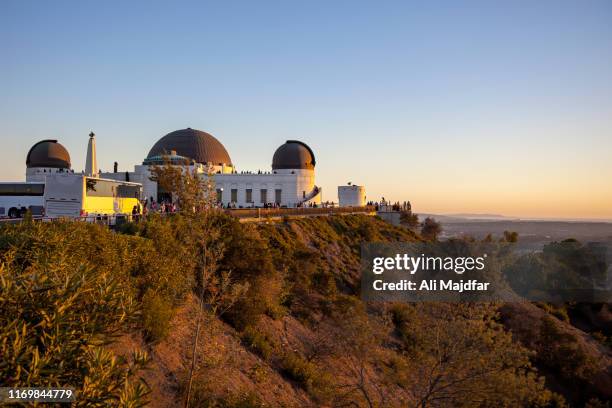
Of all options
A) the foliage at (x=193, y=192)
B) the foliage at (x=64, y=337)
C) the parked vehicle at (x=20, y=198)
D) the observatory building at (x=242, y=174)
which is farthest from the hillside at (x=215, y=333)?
the observatory building at (x=242, y=174)

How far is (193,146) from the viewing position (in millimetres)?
62938

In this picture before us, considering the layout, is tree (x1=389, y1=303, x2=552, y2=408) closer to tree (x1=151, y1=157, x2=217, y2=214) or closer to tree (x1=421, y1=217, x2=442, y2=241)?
tree (x1=151, y1=157, x2=217, y2=214)

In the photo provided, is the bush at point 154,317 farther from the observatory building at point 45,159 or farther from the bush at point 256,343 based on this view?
the observatory building at point 45,159

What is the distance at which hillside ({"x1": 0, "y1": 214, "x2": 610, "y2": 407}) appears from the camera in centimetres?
548

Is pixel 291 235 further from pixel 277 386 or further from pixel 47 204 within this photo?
pixel 277 386

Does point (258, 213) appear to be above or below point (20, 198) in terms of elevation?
below

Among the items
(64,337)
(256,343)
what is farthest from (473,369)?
(64,337)

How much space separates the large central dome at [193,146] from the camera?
204ft

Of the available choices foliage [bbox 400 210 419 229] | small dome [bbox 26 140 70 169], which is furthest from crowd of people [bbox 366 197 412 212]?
small dome [bbox 26 140 70 169]

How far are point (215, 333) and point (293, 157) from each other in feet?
159

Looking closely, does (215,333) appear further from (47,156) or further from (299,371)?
(47,156)

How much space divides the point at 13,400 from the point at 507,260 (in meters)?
42.6

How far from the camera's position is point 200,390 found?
11.5 metres

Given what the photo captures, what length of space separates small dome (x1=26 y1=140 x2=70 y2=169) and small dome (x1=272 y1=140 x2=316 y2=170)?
95.3ft
